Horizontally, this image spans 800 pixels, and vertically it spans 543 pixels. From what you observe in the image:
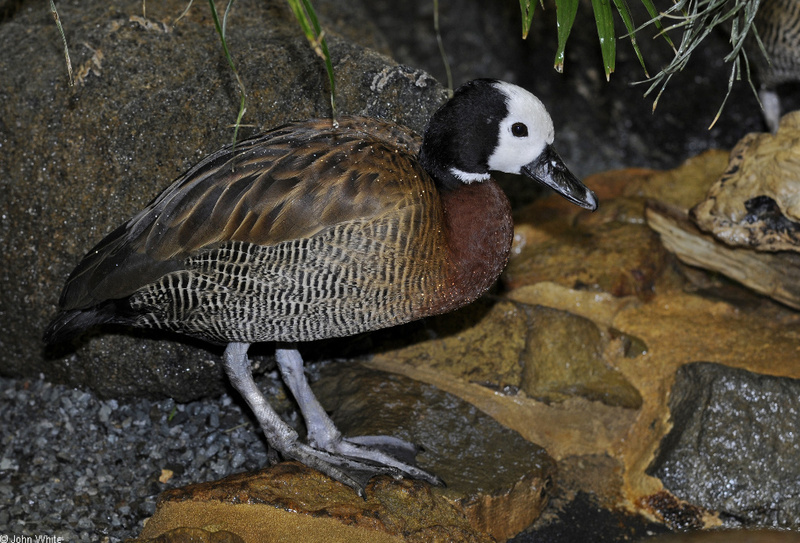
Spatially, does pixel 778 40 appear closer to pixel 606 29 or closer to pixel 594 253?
pixel 594 253

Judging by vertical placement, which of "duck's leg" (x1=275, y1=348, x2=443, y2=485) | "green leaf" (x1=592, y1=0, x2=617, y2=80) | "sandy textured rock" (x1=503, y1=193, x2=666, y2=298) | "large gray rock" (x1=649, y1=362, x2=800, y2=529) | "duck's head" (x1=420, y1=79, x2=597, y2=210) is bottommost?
"large gray rock" (x1=649, y1=362, x2=800, y2=529)

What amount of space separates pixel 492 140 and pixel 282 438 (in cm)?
141

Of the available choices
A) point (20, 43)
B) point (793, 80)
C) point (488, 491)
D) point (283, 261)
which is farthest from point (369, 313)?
point (793, 80)

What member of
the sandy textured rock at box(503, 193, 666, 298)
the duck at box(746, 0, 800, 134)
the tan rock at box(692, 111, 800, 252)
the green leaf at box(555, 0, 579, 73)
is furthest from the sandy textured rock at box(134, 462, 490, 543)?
the duck at box(746, 0, 800, 134)

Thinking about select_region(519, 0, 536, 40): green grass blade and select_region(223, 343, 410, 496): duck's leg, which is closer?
select_region(519, 0, 536, 40): green grass blade

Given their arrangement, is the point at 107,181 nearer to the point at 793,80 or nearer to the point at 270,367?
the point at 270,367

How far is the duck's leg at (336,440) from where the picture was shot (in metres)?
3.21

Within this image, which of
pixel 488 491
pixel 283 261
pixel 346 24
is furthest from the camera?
pixel 346 24

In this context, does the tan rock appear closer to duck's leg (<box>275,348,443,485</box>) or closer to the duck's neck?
the duck's neck

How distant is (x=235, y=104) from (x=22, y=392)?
5.59ft

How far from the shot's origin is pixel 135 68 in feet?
12.3

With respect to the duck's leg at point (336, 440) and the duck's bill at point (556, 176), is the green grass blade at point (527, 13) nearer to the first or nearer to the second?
the duck's bill at point (556, 176)

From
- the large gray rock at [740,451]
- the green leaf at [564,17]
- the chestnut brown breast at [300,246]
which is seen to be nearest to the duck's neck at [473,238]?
the chestnut brown breast at [300,246]

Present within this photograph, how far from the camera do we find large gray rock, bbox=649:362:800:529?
3.38 m
